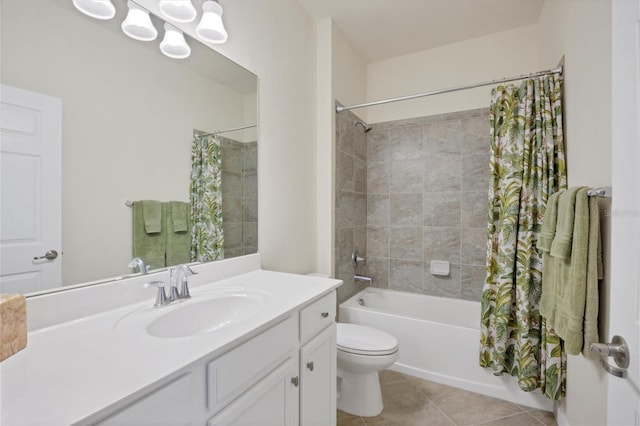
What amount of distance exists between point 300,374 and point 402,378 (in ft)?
4.61

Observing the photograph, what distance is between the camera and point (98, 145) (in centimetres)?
100

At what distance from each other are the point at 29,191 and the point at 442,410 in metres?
2.30

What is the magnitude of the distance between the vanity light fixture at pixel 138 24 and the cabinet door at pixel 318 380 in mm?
1381

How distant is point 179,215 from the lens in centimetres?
128

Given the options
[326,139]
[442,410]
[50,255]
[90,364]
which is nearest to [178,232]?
[50,255]

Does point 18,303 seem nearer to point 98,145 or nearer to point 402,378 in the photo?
point 98,145

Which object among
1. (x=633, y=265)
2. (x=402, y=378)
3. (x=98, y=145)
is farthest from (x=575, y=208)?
(x=98, y=145)

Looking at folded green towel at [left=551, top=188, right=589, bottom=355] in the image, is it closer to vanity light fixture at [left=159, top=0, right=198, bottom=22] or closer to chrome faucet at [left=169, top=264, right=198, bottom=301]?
chrome faucet at [left=169, top=264, right=198, bottom=301]

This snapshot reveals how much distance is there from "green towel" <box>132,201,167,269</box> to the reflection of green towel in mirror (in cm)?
3

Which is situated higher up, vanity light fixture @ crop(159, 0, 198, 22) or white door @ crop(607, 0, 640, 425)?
vanity light fixture @ crop(159, 0, 198, 22)

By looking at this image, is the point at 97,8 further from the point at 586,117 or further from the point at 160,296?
the point at 586,117

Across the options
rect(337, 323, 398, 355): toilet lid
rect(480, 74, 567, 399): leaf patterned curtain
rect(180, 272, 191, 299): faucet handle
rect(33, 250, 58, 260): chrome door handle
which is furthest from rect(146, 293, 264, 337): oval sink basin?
rect(480, 74, 567, 399): leaf patterned curtain

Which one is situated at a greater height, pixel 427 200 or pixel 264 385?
pixel 427 200

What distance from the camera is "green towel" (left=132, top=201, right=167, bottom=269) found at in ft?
3.67
